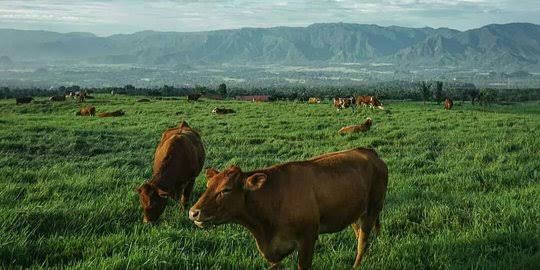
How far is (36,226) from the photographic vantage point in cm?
718

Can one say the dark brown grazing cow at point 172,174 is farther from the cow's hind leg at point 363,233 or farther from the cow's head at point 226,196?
the cow's hind leg at point 363,233

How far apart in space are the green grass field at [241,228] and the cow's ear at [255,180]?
0.96m

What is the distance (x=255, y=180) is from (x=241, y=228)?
8.05ft

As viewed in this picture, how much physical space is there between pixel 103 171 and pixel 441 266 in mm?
8788

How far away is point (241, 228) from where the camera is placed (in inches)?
299

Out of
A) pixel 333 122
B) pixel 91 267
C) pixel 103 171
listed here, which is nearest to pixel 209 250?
pixel 91 267

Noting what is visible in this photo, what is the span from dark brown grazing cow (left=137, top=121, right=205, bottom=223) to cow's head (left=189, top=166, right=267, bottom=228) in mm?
3158

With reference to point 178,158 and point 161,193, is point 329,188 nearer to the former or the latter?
point 161,193

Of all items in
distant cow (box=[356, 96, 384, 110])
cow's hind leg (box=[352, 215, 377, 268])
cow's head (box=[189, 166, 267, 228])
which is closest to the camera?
cow's head (box=[189, 166, 267, 228])

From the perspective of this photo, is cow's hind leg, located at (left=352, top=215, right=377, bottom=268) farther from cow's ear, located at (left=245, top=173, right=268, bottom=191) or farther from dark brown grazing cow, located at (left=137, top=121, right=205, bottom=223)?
dark brown grazing cow, located at (left=137, top=121, right=205, bottom=223)

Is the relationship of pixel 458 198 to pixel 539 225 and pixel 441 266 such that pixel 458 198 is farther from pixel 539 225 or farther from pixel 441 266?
pixel 441 266

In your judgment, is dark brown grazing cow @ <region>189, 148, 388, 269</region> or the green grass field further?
the green grass field

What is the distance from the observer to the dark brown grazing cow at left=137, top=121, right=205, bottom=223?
836cm

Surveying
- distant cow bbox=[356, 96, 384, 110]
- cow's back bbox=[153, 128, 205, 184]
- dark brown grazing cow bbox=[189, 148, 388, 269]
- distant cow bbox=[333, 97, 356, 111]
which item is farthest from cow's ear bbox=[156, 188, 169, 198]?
distant cow bbox=[356, 96, 384, 110]
